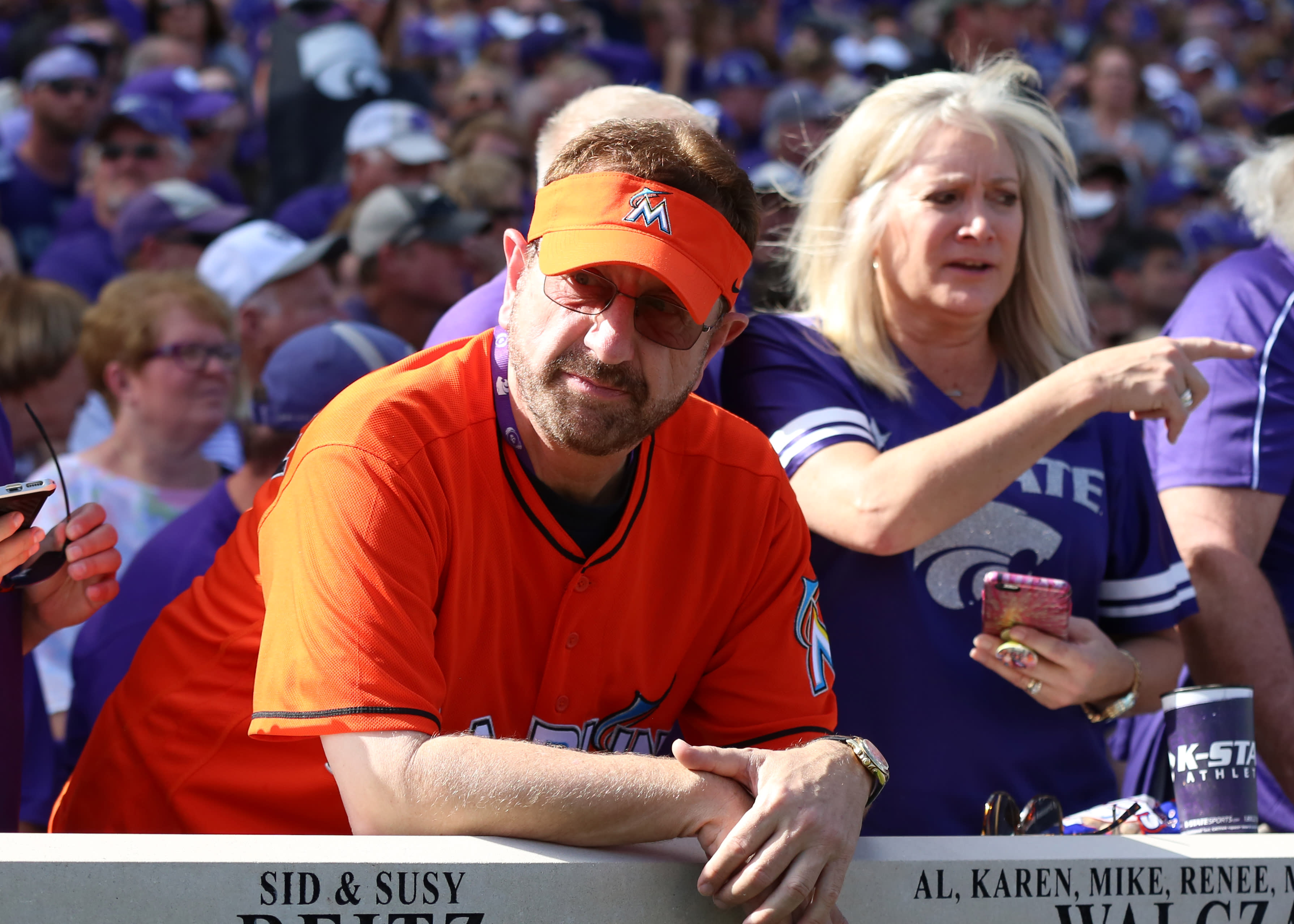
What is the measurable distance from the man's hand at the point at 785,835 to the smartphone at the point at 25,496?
3.07 ft

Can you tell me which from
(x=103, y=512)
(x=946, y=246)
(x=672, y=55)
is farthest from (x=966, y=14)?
(x=103, y=512)

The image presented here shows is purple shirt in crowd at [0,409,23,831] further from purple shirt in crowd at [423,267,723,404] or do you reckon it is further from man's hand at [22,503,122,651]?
purple shirt in crowd at [423,267,723,404]

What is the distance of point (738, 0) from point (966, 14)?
2.30 meters

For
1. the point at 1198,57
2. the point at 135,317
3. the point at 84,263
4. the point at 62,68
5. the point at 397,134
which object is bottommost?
the point at 135,317

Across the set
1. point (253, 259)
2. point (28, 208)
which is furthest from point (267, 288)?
point (28, 208)

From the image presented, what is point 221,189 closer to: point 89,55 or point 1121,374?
point 89,55

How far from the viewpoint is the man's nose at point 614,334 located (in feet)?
6.39

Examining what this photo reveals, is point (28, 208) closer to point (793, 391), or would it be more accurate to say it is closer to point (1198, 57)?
point (793, 391)

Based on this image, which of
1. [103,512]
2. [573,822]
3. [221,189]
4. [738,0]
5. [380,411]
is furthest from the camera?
[738,0]

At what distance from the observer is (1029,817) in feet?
7.34

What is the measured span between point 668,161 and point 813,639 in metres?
0.80

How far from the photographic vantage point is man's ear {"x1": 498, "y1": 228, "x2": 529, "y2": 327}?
6.98ft

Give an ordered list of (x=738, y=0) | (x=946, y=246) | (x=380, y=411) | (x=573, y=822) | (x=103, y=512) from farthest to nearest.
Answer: (x=738, y=0), (x=946, y=246), (x=103, y=512), (x=380, y=411), (x=573, y=822)

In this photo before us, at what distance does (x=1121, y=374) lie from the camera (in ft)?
7.88
